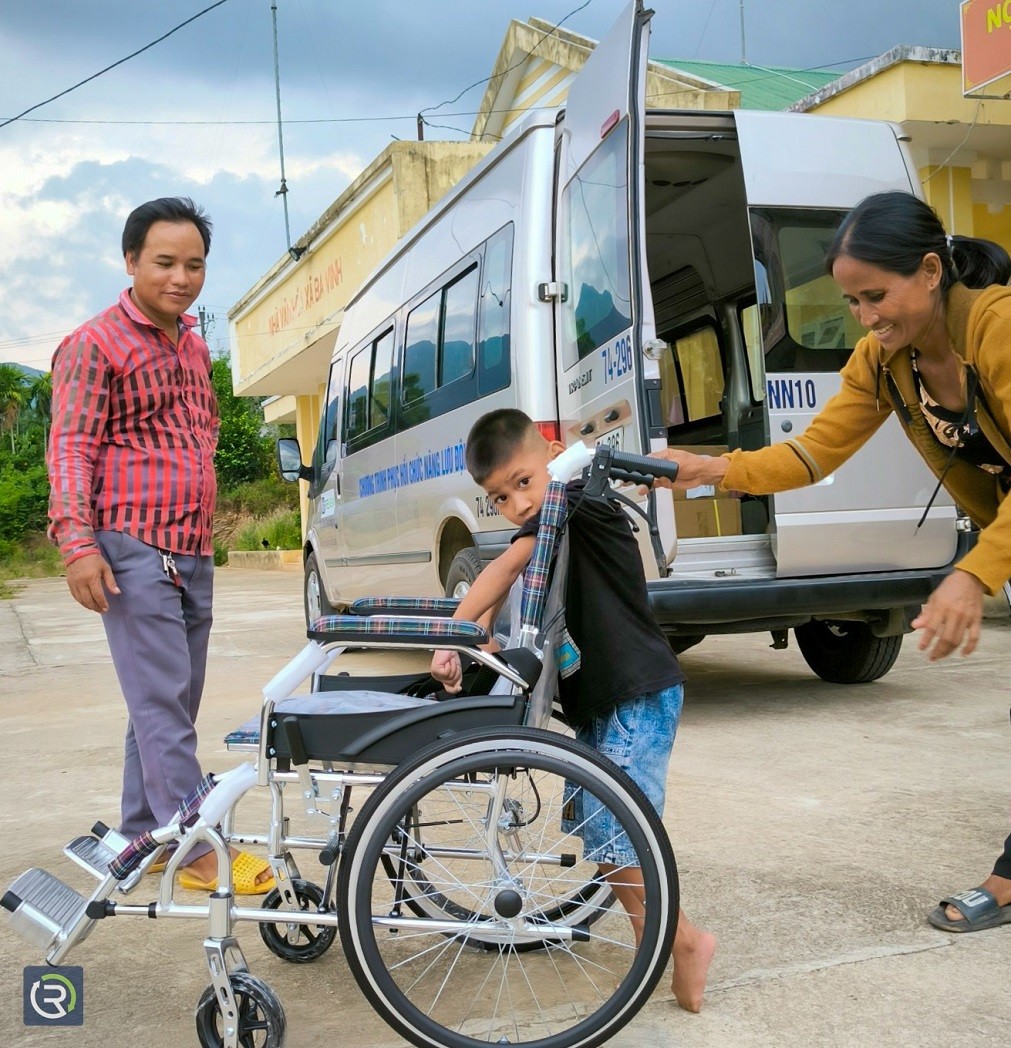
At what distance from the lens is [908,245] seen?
2543 mm

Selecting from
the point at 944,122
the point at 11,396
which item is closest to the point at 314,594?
the point at 944,122

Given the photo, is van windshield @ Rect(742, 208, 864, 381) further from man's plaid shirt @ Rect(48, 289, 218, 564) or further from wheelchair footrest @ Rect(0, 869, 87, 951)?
wheelchair footrest @ Rect(0, 869, 87, 951)

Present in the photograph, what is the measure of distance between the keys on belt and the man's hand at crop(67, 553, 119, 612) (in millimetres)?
161

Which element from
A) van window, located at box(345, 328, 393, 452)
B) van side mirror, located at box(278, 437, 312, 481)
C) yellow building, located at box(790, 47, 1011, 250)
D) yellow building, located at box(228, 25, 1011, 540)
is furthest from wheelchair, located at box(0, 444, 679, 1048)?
yellow building, located at box(790, 47, 1011, 250)

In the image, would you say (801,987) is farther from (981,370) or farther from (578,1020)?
(981,370)

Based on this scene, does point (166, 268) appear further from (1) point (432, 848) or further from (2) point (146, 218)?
(1) point (432, 848)

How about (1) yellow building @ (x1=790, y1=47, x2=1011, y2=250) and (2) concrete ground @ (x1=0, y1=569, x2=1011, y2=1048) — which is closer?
(2) concrete ground @ (x1=0, y1=569, x2=1011, y2=1048)

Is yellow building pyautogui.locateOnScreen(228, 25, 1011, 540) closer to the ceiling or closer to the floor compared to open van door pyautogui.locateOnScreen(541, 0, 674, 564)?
closer to the ceiling

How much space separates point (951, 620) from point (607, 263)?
278cm

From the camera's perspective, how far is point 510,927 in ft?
7.52

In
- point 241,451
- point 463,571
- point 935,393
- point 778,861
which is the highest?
point 241,451

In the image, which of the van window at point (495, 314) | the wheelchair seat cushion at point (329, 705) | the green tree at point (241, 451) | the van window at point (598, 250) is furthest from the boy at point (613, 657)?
the green tree at point (241, 451)

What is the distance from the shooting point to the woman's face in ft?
8.39

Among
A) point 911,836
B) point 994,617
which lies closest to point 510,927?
point 911,836
